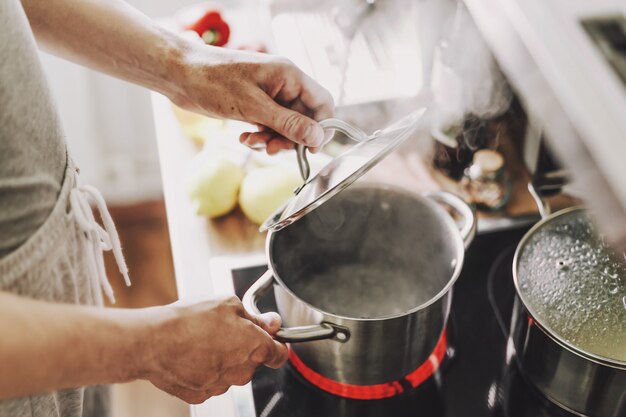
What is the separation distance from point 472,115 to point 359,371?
1.63ft

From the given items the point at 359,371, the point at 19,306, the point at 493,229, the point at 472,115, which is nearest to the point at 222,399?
the point at 359,371

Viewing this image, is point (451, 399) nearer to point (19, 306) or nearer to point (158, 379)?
point (158, 379)

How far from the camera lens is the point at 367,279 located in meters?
0.98

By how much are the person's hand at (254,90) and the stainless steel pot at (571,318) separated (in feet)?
0.94

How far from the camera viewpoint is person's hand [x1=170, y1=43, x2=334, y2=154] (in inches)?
32.4

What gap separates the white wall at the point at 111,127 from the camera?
1.73 meters

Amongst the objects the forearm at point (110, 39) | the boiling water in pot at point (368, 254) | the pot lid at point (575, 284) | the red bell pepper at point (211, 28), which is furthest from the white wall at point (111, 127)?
the pot lid at point (575, 284)

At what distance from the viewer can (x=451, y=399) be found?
80 cm

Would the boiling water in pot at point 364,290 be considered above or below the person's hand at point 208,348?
below

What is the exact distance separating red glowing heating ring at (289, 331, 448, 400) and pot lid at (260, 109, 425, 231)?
0.65ft

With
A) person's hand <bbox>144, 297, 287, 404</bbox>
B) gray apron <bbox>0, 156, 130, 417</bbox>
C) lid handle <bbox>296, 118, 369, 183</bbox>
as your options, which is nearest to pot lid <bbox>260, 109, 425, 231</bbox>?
lid handle <bbox>296, 118, 369, 183</bbox>

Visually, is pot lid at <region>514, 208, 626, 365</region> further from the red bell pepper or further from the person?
the red bell pepper

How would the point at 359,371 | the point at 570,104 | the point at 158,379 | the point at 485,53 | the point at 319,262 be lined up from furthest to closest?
the point at 485,53 < the point at 319,262 < the point at 359,371 < the point at 158,379 < the point at 570,104

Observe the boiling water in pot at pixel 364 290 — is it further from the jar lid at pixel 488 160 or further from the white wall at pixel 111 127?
the white wall at pixel 111 127
